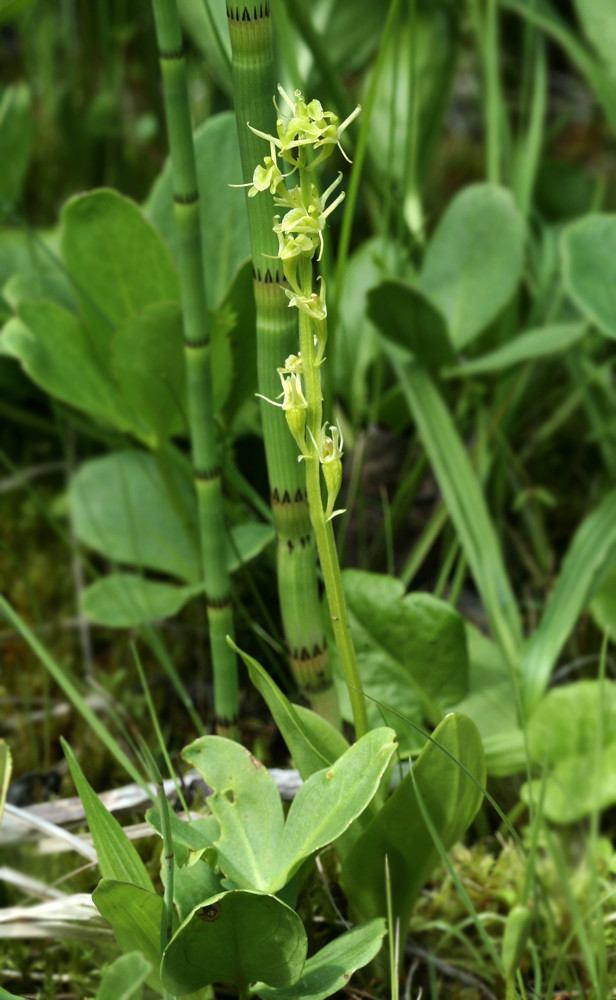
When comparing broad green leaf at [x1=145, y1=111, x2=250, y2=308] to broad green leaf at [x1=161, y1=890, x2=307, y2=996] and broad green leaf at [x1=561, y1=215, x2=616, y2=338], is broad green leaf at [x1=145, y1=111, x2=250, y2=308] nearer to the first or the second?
broad green leaf at [x1=561, y1=215, x2=616, y2=338]

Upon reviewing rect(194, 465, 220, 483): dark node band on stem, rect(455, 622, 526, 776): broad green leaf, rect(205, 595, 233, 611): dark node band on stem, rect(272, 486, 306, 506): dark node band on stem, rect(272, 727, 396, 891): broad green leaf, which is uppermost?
rect(194, 465, 220, 483): dark node band on stem

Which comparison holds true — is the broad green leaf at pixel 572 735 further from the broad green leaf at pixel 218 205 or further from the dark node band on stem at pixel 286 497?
the broad green leaf at pixel 218 205

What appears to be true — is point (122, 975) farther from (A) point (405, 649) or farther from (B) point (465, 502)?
(B) point (465, 502)

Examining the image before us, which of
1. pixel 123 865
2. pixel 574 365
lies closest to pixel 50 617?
pixel 123 865

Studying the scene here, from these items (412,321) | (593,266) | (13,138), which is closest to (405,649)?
(412,321)

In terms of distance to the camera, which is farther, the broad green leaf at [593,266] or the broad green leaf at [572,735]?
the broad green leaf at [593,266]

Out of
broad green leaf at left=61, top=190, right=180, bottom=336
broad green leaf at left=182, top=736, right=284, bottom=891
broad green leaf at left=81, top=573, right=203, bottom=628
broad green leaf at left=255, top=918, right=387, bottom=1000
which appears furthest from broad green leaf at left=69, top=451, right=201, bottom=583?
broad green leaf at left=255, top=918, right=387, bottom=1000

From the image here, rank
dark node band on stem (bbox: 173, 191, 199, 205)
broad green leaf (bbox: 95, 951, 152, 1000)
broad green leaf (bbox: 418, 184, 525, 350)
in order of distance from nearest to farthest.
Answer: broad green leaf (bbox: 95, 951, 152, 1000) < dark node band on stem (bbox: 173, 191, 199, 205) < broad green leaf (bbox: 418, 184, 525, 350)

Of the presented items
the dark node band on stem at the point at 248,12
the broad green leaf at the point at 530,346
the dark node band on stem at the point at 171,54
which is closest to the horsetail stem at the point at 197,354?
the dark node band on stem at the point at 171,54
